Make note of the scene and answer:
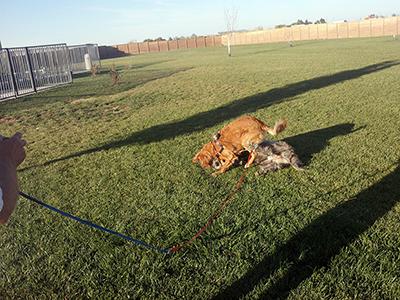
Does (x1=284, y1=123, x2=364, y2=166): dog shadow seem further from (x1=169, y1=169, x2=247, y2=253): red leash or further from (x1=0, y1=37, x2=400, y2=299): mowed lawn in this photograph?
(x1=169, y1=169, x2=247, y2=253): red leash

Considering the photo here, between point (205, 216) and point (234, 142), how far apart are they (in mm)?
1667

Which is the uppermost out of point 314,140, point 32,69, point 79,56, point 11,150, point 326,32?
point 326,32

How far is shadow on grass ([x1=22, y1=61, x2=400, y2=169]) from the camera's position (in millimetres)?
8141

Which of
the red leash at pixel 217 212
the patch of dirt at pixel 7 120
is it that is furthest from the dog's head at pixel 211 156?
the patch of dirt at pixel 7 120

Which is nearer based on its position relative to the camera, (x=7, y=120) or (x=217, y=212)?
(x=217, y=212)

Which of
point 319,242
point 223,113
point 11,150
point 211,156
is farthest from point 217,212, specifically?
point 223,113

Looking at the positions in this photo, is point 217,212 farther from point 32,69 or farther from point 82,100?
point 32,69

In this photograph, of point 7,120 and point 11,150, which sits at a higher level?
point 11,150

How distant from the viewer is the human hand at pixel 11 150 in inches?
67.7

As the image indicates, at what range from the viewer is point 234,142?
227 inches

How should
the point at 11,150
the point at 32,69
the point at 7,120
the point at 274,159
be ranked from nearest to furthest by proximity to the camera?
1. the point at 11,150
2. the point at 274,159
3. the point at 7,120
4. the point at 32,69

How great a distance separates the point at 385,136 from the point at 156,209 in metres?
4.65

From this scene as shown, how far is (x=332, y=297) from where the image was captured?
3.01 metres

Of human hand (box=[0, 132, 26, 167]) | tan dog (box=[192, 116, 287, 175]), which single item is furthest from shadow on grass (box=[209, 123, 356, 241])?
human hand (box=[0, 132, 26, 167])
